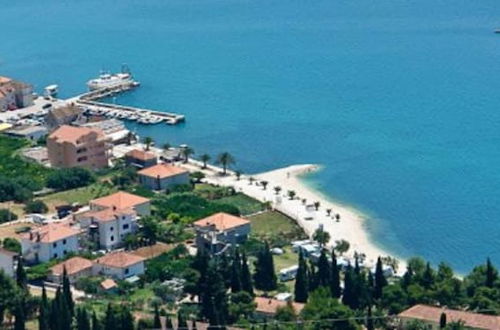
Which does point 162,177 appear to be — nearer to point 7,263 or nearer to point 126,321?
point 7,263

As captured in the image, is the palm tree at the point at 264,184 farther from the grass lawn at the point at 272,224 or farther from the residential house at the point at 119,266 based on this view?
the residential house at the point at 119,266

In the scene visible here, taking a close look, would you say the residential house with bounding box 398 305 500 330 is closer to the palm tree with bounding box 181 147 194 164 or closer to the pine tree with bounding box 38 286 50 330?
the pine tree with bounding box 38 286 50 330

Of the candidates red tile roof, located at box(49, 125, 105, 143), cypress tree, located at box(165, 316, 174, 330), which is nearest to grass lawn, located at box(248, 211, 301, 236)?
red tile roof, located at box(49, 125, 105, 143)

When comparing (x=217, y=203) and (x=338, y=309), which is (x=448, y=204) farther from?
(x=338, y=309)

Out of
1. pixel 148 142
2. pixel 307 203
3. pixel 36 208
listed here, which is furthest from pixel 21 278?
pixel 148 142

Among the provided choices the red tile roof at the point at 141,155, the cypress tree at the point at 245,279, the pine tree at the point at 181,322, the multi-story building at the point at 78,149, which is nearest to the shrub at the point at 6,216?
the multi-story building at the point at 78,149

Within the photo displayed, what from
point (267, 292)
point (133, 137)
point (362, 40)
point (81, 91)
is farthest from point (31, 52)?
point (267, 292)
